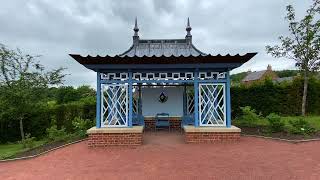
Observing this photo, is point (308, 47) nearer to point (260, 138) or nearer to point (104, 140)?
point (260, 138)

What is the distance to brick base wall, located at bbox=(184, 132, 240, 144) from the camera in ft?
33.8

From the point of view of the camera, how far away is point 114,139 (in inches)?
401

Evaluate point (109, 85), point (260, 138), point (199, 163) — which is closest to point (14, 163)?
point (109, 85)

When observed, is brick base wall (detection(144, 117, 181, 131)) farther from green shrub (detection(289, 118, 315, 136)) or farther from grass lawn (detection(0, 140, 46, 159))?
green shrub (detection(289, 118, 315, 136))

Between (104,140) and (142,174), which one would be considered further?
(104,140)

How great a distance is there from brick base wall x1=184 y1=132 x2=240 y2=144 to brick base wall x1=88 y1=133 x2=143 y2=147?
163cm

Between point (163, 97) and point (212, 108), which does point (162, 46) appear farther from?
point (212, 108)

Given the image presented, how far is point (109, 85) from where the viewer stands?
10852mm

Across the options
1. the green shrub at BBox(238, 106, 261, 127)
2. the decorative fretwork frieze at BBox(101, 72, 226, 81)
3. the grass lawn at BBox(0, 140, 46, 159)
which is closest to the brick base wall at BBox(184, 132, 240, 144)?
the decorative fretwork frieze at BBox(101, 72, 226, 81)

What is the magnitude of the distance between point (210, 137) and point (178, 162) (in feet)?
9.22

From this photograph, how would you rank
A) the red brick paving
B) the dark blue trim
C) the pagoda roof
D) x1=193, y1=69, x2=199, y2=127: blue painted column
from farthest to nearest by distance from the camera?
the pagoda roof, x1=193, y1=69, x2=199, y2=127: blue painted column, the dark blue trim, the red brick paving

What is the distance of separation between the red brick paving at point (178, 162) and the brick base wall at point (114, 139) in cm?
29

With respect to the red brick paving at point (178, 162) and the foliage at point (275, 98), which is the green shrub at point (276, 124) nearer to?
the red brick paving at point (178, 162)

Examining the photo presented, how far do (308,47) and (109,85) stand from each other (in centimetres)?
1326
